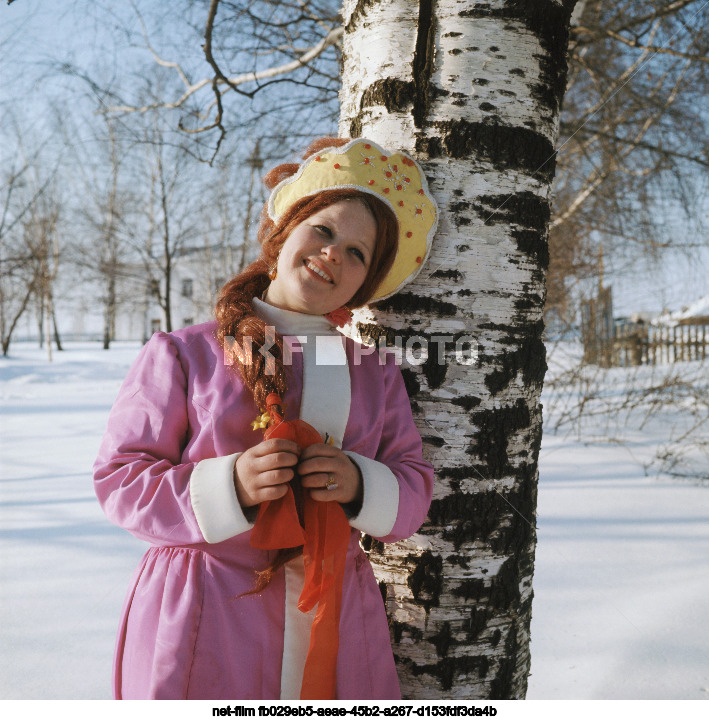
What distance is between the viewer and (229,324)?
3.85 feet

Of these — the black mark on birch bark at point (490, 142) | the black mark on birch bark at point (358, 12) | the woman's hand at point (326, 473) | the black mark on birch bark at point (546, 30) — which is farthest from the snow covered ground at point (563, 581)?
the black mark on birch bark at point (358, 12)

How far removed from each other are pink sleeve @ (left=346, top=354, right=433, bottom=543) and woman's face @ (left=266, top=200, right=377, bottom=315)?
212 mm

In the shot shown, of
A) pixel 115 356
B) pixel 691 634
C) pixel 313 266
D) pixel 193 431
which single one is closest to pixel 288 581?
pixel 193 431

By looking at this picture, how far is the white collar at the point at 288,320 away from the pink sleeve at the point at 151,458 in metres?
0.21

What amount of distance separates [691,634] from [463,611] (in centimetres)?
136

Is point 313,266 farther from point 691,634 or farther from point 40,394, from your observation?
point 40,394

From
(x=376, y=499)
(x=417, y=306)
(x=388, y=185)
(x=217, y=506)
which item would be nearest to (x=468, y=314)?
(x=417, y=306)

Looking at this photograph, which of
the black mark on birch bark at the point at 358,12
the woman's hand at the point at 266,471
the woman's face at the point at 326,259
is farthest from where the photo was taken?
the black mark on birch bark at the point at 358,12

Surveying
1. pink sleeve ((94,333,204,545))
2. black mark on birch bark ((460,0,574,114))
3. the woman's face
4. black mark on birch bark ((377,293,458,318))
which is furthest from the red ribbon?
black mark on birch bark ((460,0,574,114))

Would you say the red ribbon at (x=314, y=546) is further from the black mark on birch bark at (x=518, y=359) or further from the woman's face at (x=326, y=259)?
the black mark on birch bark at (x=518, y=359)

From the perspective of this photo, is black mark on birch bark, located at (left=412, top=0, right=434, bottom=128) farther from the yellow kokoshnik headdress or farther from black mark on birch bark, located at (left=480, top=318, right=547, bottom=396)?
black mark on birch bark, located at (left=480, top=318, right=547, bottom=396)

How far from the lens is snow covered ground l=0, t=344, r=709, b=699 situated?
1.97 m

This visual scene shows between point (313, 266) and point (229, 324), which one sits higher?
point (313, 266)

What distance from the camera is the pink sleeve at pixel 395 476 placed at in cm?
110
